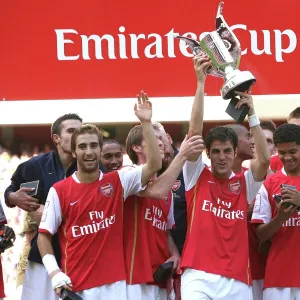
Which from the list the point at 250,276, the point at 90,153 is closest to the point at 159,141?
the point at 90,153

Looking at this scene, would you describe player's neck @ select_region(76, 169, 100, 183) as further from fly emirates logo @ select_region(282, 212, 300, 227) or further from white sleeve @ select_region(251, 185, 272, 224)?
fly emirates logo @ select_region(282, 212, 300, 227)

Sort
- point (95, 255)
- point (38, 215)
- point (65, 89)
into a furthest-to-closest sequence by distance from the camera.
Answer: point (65, 89) → point (38, 215) → point (95, 255)

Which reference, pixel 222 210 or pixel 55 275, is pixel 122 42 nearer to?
pixel 222 210

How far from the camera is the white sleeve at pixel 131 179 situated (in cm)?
603

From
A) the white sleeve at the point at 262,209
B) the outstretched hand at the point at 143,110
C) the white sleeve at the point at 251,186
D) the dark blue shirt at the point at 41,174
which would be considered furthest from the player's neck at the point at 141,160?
the white sleeve at the point at 262,209

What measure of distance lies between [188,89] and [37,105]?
1045 millimetres

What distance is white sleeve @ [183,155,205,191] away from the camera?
6164mm

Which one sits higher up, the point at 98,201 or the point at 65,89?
the point at 65,89

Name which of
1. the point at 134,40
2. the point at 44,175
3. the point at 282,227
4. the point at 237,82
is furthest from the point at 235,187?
the point at 134,40

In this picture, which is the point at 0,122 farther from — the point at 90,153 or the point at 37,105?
the point at 90,153

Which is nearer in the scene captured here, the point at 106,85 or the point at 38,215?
the point at 38,215

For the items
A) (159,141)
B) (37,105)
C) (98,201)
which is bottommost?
(98,201)

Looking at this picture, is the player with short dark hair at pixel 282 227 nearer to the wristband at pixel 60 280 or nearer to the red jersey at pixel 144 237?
the red jersey at pixel 144 237

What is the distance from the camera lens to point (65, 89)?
23.5ft
